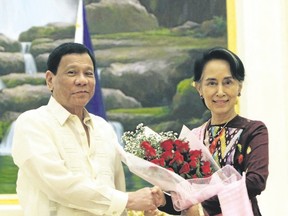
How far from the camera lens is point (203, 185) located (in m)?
2.17

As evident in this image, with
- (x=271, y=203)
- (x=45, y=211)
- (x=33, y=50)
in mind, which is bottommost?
(x=271, y=203)

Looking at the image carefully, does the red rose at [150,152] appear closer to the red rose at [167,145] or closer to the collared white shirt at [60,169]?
the red rose at [167,145]

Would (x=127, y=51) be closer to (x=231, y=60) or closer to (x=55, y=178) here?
(x=231, y=60)

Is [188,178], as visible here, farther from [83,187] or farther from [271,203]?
[271,203]

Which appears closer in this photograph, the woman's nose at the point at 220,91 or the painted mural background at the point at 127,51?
the woman's nose at the point at 220,91

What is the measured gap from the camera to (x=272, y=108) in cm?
437

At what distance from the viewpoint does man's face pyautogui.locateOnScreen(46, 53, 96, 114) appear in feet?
7.75

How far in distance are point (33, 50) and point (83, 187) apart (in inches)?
102

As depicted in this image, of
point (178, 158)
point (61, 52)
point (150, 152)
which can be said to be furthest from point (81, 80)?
point (178, 158)

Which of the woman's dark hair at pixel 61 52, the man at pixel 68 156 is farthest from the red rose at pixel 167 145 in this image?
the woman's dark hair at pixel 61 52

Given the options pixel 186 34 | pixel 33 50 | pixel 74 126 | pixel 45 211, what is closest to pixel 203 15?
pixel 186 34

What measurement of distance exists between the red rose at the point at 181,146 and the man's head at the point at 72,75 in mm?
469

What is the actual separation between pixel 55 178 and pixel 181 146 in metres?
0.55

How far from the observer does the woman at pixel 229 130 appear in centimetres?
223
